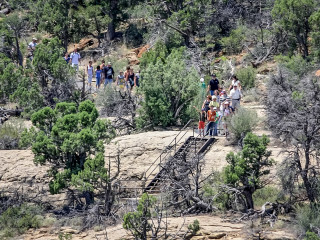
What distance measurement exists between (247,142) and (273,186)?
7.32 feet

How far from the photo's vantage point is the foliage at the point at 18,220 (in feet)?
82.4

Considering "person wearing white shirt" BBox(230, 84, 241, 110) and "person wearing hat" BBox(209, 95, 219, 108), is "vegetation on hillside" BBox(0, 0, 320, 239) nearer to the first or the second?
"person wearing white shirt" BBox(230, 84, 241, 110)

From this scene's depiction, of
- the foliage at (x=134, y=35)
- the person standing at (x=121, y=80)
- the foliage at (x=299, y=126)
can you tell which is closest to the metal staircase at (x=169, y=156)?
the foliage at (x=299, y=126)

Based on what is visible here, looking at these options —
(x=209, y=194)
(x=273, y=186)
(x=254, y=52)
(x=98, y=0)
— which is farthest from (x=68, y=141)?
(x=98, y=0)

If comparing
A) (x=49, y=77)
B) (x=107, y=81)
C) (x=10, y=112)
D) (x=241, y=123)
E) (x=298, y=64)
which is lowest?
(x=241, y=123)

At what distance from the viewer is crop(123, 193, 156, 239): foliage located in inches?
879

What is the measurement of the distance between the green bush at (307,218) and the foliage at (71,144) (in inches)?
226

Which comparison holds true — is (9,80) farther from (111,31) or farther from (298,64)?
(111,31)

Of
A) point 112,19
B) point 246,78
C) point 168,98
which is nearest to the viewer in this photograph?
point 168,98

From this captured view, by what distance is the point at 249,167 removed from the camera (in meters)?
23.7

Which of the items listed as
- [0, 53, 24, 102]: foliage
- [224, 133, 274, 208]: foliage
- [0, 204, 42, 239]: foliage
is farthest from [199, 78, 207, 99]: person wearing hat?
[0, 204, 42, 239]: foliage

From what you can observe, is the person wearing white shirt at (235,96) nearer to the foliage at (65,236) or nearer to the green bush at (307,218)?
the green bush at (307,218)

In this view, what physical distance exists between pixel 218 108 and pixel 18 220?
7.34 metres

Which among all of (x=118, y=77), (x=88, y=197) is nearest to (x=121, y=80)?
(x=118, y=77)
